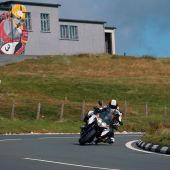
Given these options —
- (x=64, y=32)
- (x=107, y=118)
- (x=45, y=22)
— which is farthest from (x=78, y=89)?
(x=107, y=118)

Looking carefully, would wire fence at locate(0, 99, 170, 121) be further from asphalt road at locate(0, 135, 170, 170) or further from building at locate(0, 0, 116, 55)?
building at locate(0, 0, 116, 55)

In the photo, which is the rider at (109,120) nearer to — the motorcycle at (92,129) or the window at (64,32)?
the motorcycle at (92,129)

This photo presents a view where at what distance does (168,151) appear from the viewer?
790 inches

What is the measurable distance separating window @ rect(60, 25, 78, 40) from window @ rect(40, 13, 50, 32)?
330cm

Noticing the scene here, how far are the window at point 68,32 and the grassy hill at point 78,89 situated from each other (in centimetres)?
1262

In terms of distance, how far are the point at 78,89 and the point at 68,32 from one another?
115ft

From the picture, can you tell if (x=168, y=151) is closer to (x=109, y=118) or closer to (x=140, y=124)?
(x=109, y=118)

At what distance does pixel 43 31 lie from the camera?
97000mm

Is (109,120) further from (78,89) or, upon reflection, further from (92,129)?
(78,89)

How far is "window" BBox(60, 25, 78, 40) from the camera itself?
100981 mm

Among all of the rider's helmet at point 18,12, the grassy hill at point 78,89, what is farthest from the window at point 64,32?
the grassy hill at point 78,89

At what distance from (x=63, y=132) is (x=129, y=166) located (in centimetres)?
2249

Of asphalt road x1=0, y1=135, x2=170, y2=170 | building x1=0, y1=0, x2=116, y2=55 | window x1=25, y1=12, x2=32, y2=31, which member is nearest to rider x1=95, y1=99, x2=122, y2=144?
asphalt road x1=0, y1=135, x2=170, y2=170

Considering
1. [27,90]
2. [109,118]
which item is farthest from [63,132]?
[27,90]
